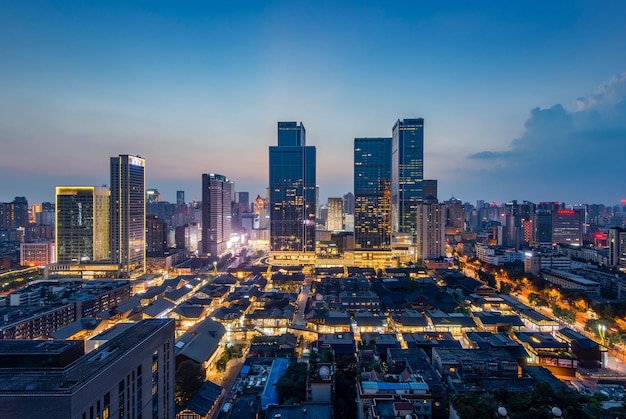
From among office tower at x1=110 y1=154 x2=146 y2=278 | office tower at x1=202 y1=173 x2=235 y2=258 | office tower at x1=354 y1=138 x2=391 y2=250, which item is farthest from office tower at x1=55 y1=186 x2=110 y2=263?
office tower at x1=354 y1=138 x2=391 y2=250

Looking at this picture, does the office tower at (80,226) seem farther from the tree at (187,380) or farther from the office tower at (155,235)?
the tree at (187,380)

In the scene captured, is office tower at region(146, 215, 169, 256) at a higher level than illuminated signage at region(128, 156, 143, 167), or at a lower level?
lower

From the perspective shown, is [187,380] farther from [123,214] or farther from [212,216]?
[212,216]

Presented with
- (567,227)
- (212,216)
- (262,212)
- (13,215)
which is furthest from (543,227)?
(13,215)

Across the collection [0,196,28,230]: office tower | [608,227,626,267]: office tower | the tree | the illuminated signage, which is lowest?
the tree

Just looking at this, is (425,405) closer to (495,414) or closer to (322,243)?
(495,414)

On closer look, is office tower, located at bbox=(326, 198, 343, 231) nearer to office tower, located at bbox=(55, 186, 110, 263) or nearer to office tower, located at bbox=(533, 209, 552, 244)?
office tower, located at bbox=(533, 209, 552, 244)

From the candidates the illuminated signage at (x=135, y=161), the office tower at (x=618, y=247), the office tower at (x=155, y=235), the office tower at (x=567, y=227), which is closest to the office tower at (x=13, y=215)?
the office tower at (x=155, y=235)
